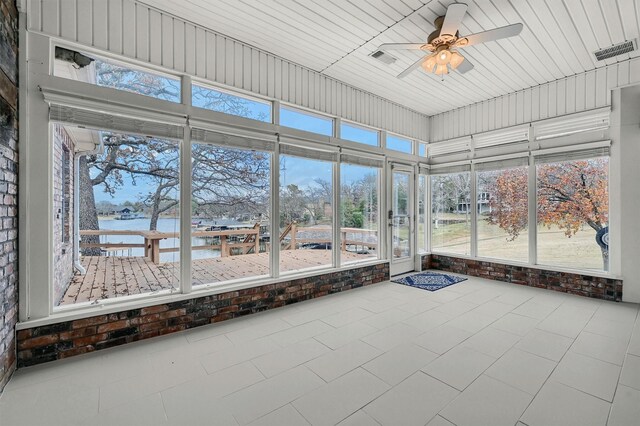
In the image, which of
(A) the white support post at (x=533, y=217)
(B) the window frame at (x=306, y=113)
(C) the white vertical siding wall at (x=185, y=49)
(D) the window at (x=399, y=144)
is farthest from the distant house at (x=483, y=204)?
(B) the window frame at (x=306, y=113)

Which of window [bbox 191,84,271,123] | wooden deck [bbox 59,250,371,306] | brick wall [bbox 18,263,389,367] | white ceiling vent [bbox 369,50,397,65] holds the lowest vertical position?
brick wall [bbox 18,263,389,367]

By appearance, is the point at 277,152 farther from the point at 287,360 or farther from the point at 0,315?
the point at 0,315

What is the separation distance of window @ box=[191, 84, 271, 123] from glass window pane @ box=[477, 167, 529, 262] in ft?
14.4

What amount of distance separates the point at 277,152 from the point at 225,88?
39.7 inches

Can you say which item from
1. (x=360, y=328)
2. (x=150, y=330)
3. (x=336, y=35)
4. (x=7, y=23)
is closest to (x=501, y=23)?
(x=336, y=35)

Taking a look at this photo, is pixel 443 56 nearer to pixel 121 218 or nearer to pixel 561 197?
pixel 561 197

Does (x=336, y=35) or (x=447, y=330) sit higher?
(x=336, y=35)

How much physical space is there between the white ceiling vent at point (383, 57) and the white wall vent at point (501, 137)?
2.77 meters

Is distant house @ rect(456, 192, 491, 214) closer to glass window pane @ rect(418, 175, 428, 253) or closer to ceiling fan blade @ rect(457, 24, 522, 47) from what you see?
glass window pane @ rect(418, 175, 428, 253)

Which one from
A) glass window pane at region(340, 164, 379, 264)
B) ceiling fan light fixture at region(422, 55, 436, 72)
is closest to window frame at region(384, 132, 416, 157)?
glass window pane at region(340, 164, 379, 264)

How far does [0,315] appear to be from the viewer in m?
2.18

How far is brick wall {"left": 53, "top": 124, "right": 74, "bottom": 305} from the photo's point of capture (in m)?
2.78

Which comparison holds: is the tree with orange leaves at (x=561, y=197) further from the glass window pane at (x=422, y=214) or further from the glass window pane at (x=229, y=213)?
the glass window pane at (x=229, y=213)

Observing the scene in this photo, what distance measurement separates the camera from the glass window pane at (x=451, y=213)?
6062mm
